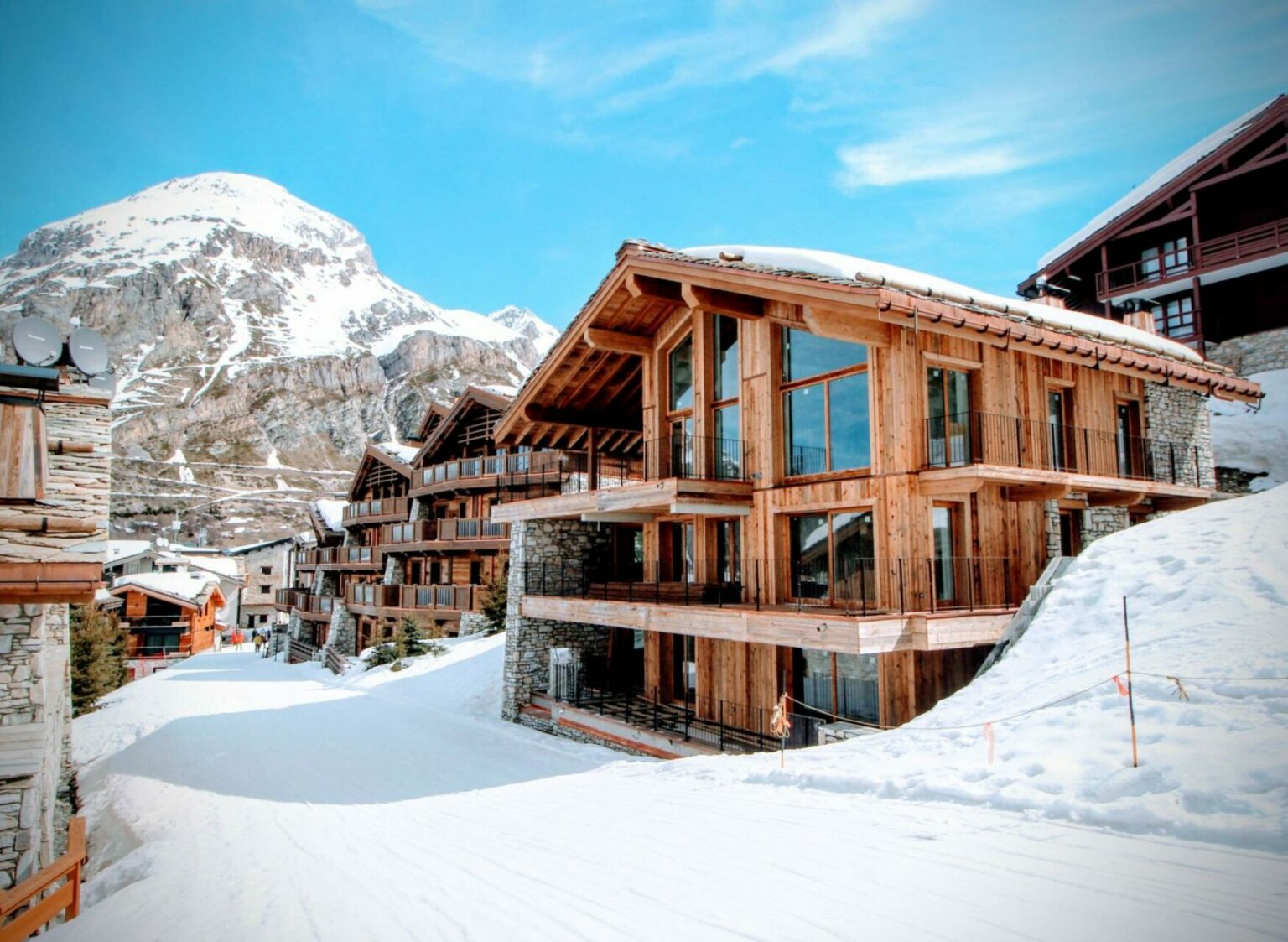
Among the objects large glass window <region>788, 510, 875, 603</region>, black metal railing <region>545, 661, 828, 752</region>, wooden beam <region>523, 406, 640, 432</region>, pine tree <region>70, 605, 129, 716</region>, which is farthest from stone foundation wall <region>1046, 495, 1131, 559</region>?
pine tree <region>70, 605, 129, 716</region>

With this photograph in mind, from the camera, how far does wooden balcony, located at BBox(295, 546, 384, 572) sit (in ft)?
132

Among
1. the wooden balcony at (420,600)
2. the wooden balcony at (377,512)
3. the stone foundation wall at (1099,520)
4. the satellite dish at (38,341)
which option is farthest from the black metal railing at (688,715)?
the wooden balcony at (377,512)

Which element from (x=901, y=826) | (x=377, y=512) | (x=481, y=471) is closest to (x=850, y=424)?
(x=901, y=826)

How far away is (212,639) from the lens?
178 ft

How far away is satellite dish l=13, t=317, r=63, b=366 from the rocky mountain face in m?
84.9

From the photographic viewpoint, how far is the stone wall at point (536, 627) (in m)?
19.9

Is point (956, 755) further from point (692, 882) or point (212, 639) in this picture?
point (212, 639)

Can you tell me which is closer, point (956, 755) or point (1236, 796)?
point (1236, 796)

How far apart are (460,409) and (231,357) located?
117 metres

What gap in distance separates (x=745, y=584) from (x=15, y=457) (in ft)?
41.5

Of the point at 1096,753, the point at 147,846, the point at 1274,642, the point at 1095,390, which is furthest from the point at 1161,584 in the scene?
the point at 147,846

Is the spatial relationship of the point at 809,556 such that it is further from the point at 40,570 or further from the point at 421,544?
the point at 421,544

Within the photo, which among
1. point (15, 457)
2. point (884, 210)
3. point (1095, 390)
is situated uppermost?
point (884, 210)

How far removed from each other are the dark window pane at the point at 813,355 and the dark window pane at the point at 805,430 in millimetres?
351
